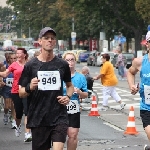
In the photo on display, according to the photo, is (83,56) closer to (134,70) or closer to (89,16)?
(89,16)

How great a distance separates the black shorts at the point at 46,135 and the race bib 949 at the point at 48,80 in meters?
0.45

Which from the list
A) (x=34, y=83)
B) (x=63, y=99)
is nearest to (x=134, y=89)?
(x=63, y=99)

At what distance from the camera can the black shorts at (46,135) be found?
8.12m

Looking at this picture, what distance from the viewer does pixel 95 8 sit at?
62438 millimetres

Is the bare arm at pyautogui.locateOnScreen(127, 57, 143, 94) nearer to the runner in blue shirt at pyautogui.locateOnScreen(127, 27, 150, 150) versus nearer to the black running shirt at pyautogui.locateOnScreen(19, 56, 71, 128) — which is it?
the runner in blue shirt at pyautogui.locateOnScreen(127, 27, 150, 150)

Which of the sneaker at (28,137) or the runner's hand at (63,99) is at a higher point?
the runner's hand at (63,99)

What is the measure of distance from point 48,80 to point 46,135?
2.11 ft

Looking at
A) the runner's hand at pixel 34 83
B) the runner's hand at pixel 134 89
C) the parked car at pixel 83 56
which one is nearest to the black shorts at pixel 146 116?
the runner's hand at pixel 134 89

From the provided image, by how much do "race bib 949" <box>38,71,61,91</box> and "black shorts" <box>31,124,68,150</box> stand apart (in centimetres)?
45

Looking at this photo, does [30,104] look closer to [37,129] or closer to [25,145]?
[37,129]

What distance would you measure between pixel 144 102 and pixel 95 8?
5375 cm

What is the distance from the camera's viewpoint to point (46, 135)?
8.17 metres

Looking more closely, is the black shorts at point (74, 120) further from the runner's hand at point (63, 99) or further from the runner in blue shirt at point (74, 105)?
the runner's hand at point (63, 99)

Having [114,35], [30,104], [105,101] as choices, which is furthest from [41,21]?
[30,104]
